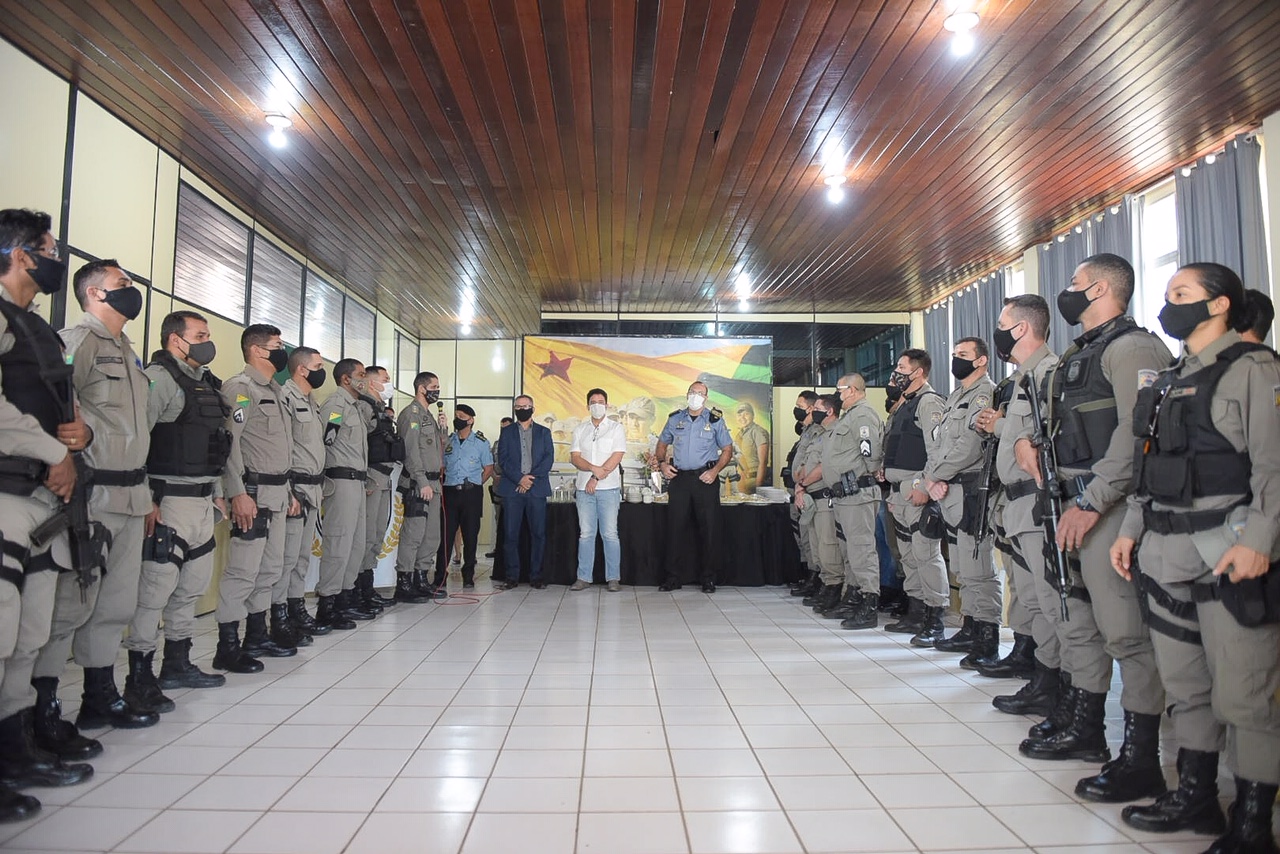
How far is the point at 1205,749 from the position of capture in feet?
7.12

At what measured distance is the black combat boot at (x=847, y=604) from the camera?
568 cm

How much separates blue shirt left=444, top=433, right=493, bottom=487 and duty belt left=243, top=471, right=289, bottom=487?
2.93 metres

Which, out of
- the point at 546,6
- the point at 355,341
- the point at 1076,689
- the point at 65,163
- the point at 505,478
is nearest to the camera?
the point at 1076,689

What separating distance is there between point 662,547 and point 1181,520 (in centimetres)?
529

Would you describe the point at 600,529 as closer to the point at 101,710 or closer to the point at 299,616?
the point at 299,616

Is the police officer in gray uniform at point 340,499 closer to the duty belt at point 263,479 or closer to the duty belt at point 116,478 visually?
the duty belt at point 263,479

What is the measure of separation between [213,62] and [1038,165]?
5.42 meters

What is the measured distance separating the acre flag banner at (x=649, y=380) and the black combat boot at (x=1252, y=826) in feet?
26.0

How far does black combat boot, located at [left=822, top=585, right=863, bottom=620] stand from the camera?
568 cm

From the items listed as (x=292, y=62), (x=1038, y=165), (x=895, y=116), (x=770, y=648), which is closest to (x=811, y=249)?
(x=1038, y=165)

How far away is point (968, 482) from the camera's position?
13.9ft

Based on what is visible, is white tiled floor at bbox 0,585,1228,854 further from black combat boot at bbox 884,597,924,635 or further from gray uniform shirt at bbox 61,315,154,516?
gray uniform shirt at bbox 61,315,154,516

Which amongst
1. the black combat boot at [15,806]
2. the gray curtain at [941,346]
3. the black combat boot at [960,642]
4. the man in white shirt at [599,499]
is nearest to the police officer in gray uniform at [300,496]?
the black combat boot at [15,806]

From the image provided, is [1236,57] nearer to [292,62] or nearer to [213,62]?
[292,62]
